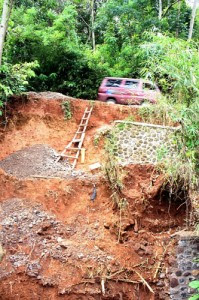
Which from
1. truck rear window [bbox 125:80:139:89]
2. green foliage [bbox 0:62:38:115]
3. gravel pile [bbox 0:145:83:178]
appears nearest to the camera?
gravel pile [bbox 0:145:83:178]

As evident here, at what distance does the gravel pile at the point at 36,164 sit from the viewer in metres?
10.3

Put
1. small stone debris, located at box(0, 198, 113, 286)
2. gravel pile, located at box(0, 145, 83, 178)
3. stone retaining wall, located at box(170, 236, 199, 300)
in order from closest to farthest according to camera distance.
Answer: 1. stone retaining wall, located at box(170, 236, 199, 300)
2. small stone debris, located at box(0, 198, 113, 286)
3. gravel pile, located at box(0, 145, 83, 178)

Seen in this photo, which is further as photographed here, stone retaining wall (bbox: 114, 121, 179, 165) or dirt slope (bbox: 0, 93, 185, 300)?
stone retaining wall (bbox: 114, 121, 179, 165)

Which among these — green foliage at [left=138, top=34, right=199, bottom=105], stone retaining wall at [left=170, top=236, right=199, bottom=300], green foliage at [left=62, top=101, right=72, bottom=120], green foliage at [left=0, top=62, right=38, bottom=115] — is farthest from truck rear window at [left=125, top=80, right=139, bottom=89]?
stone retaining wall at [left=170, top=236, right=199, bottom=300]

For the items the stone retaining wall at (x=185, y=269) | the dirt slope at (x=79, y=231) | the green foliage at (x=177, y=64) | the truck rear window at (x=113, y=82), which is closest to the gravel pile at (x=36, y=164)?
the dirt slope at (x=79, y=231)

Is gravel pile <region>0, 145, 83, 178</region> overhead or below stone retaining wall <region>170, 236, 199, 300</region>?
overhead

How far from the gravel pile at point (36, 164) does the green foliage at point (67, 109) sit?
1.78 m

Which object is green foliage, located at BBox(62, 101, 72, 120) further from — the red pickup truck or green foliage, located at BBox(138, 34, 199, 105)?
green foliage, located at BBox(138, 34, 199, 105)

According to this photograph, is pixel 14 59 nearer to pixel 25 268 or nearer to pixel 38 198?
pixel 38 198

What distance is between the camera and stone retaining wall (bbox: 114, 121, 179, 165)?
10.4 meters

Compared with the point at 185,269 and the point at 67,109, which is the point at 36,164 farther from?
the point at 185,269

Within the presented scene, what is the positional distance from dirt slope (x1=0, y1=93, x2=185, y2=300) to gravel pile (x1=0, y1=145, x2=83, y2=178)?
3cm

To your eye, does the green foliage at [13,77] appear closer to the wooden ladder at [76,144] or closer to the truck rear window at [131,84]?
A: the wooden ladder at [76,144]

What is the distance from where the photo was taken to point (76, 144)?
12188 mm
